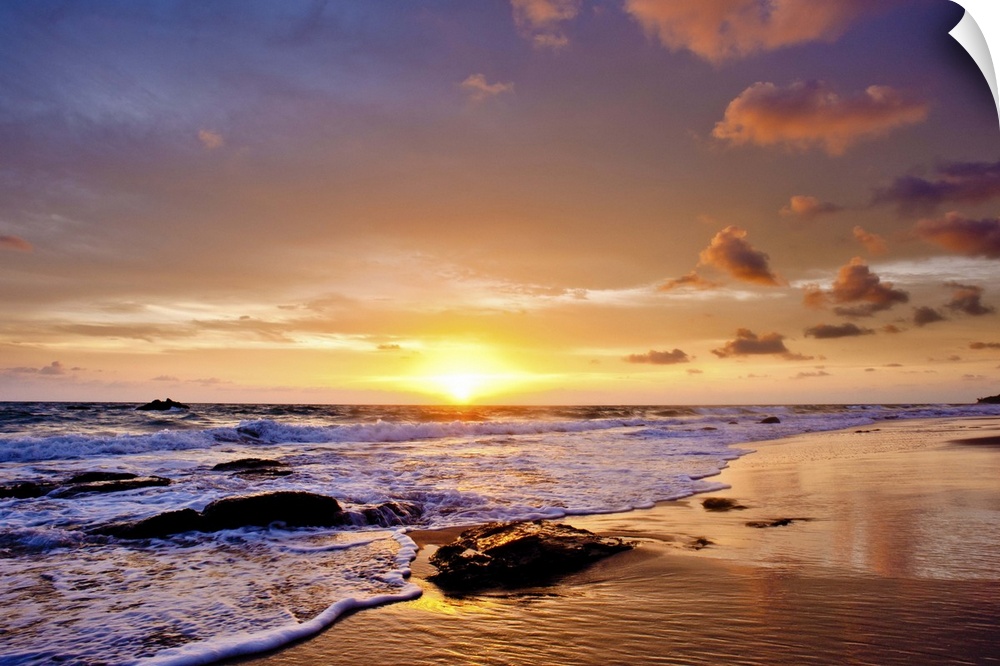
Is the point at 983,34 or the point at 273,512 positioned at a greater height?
the point at 983,34

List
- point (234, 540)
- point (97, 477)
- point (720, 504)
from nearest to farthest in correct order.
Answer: point (234, 540) < point (720, 504) < point (97, 477)

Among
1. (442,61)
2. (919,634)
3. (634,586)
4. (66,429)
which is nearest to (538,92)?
(442,61)

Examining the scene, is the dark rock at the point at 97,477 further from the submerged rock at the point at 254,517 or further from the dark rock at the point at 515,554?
the dark rock at the point at 515,554

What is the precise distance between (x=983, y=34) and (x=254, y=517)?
847 centimetres

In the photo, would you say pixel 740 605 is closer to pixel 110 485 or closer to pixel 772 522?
pixel 772 522

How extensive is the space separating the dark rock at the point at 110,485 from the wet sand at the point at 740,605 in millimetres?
6916

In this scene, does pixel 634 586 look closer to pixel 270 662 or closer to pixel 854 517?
pixel 270 662

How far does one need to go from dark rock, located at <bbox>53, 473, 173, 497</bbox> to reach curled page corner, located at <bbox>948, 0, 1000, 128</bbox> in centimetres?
1280

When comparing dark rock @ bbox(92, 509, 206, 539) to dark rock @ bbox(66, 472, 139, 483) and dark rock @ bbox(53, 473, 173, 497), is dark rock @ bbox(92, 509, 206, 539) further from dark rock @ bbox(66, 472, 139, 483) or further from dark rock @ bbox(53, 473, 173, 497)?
dark rock @ bbox(66, 472, 139, 483)

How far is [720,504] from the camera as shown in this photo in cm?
895

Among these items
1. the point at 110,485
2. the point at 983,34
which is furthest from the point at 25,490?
the point at 983,34

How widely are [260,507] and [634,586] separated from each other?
5043 millimetres

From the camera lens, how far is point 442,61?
896 cm

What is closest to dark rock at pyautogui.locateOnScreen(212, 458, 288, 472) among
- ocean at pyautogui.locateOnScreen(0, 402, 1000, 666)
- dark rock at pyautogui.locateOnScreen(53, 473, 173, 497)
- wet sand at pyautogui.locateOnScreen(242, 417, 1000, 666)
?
ocean at pyautogui.locateOnScreen(0, 402, 1000, 666)
